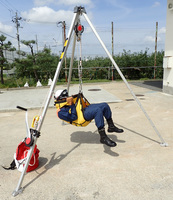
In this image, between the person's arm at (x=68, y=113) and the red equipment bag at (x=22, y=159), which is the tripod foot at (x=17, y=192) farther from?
the person's arm at (x=68, y=113)

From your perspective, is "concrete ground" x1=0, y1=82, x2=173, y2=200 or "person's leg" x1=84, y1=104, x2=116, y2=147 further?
"person's leg" x1=84, y1=104, x2=116, y2=147

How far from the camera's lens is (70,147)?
384 centimetres

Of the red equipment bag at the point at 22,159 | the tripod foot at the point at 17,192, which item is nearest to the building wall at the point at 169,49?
the red equipment bag at the point at 22,159

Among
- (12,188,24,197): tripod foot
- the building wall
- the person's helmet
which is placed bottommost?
(12,188,24,197): tripod foot

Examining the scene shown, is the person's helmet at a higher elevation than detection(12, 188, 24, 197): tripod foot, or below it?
higher

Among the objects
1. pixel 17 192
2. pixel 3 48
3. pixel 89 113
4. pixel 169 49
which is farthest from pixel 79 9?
pixel 3 48

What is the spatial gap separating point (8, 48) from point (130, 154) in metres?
13.6

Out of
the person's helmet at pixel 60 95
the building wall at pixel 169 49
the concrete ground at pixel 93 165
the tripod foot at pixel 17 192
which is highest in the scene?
the building wall at pixel 169 49

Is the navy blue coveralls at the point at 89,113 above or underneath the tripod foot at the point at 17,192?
above

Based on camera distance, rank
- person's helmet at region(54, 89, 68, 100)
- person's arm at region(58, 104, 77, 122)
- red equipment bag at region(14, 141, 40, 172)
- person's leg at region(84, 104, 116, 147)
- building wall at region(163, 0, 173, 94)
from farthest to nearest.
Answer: building wall at region(163, 0, 173, 94), person's helmet at region(54, 89, 68, 100), person's arm at region(58, 104, 77, 122), person's leg at region(84, 104, 116, 147), red equipment bag at region(14, 141, 40, 172)

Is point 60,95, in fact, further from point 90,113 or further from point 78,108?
point 90,113

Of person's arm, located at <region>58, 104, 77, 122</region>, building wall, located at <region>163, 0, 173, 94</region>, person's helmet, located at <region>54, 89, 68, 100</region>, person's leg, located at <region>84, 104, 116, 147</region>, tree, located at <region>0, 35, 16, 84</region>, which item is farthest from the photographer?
tree, located at <region>0, 35, 16, 84</region>

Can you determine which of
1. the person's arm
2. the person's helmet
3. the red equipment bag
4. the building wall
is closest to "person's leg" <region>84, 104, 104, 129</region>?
the person's arm

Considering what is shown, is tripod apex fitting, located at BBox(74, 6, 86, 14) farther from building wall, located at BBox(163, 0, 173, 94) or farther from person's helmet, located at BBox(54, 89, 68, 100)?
building wall, located at BBox(163, 0, 173, 94)
